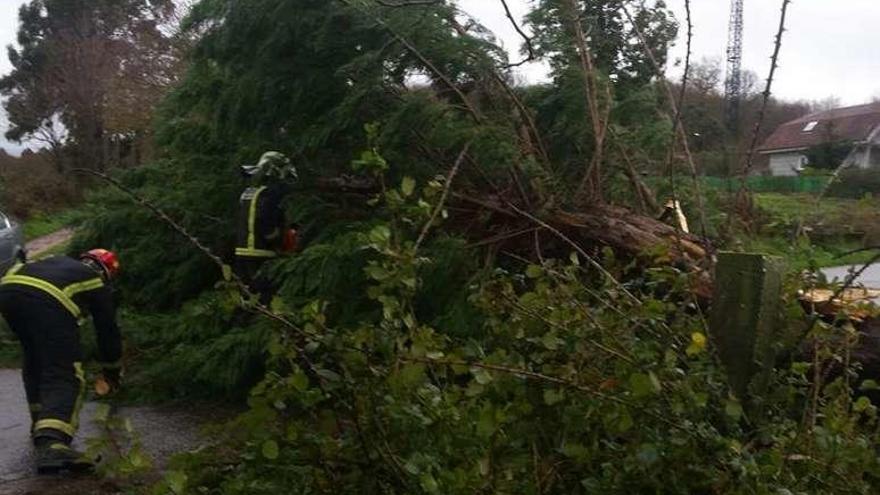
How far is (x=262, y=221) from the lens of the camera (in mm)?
6773

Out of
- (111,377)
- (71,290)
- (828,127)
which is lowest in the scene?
(111,377)

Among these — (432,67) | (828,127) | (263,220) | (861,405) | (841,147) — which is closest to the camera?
(861,405)

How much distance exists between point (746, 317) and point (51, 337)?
3.40 meters

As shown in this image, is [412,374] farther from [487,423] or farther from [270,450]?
[270,450]

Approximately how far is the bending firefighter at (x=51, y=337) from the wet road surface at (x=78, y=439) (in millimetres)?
124

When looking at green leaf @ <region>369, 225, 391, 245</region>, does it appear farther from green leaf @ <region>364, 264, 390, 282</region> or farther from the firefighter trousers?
the firefighter trousers

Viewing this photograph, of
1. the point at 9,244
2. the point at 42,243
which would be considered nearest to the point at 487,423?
the point at 9,244

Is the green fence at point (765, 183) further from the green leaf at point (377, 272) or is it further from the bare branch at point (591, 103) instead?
the green leaf at point (377, 272)

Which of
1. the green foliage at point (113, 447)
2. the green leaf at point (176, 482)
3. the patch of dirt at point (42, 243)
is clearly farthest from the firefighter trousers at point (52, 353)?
the patch of dirt at point (42, 243)

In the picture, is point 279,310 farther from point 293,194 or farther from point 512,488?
point 293,194

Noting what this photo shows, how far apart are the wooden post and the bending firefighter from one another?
3003 mm

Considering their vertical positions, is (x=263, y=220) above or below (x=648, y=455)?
above

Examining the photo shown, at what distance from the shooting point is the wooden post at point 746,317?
10.8ft

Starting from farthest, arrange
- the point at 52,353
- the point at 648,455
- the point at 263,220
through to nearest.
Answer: the point at 263,220, the point at 52,353, the point at 648,455
